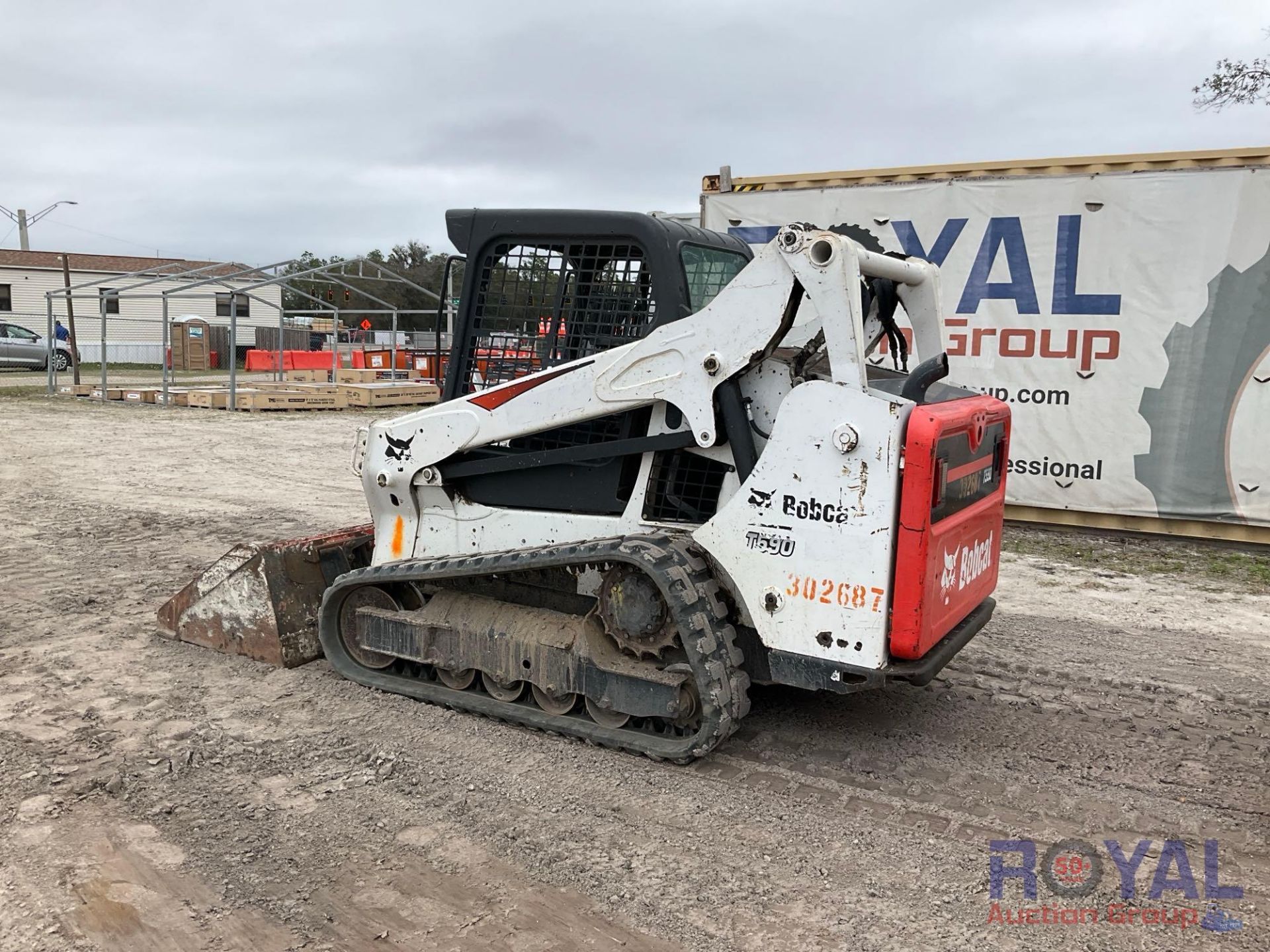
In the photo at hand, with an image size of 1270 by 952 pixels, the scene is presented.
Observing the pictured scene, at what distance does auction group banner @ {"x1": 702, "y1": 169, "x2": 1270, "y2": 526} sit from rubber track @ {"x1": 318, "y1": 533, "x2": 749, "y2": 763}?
16.9 feet

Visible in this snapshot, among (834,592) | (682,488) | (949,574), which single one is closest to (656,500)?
(682,488)

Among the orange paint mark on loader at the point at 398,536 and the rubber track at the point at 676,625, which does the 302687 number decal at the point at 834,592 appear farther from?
the orange paint mark on loader at the point at 398,536

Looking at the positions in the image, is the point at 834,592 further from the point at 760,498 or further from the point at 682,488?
the point at 682,488

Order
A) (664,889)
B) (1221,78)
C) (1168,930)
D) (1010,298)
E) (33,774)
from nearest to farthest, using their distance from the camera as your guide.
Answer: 1. (1168,930)
2. (664,889)
3. (33,774)
4. (1010,298)
5. (1221,78)

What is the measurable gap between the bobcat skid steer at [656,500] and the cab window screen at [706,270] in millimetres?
15

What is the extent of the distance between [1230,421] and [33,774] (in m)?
8.88

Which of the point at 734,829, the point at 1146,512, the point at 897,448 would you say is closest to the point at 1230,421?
the point at 1146,512

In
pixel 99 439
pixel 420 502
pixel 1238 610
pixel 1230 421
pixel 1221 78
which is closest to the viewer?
pixel 420 502

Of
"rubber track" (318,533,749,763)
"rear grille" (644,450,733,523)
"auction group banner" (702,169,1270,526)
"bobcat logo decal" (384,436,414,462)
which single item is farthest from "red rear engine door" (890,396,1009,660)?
"auction group banner" (702,169,1270,526)

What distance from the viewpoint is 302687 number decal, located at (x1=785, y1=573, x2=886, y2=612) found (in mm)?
3730

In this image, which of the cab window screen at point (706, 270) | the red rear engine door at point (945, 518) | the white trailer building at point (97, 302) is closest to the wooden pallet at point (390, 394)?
the cab window screen at point (706, 270)

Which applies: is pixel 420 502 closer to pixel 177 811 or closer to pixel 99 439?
pixel 177 811

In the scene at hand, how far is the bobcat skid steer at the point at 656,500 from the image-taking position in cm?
377

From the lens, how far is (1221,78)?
17328mm
